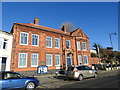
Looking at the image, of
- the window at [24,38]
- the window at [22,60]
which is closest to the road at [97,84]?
the window at [22,60]

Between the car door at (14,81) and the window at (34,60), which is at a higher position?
the window at (34,60)

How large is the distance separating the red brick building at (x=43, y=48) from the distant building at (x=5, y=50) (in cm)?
60

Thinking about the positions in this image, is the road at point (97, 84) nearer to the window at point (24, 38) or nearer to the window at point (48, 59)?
the window at point (48, 59)

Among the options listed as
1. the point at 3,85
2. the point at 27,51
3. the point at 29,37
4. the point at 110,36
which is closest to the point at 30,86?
the point at 3,85

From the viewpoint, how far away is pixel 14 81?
7.10m

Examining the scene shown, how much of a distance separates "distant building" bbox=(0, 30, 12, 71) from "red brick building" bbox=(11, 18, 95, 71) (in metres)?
0.60

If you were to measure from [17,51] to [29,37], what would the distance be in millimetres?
3295

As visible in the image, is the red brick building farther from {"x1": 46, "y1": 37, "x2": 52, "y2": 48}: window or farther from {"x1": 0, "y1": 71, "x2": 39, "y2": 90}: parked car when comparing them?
{"x1": 0, "y1": 71, "x2": 39, "y2": 90}: parked car

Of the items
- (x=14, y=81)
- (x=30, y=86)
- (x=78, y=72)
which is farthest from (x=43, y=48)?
(x=14, y=81)

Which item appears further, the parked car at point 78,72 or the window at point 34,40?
the window at point 34,40

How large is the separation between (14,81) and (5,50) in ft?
31.5

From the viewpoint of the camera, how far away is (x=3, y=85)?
6.61 meters

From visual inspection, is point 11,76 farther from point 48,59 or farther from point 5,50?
point 48,59

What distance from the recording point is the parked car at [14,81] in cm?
673
